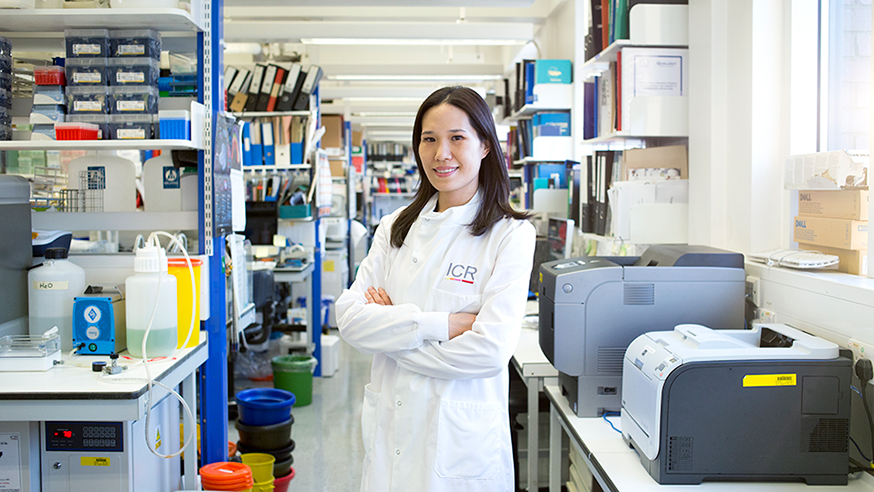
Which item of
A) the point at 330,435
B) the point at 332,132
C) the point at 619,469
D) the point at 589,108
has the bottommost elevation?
the point at 330,435

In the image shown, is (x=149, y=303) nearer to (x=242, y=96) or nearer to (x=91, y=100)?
(x=91, y=100)

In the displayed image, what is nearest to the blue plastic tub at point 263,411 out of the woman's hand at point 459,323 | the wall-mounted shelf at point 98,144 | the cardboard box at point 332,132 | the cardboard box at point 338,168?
the wall-mounted shelf at point 98,144

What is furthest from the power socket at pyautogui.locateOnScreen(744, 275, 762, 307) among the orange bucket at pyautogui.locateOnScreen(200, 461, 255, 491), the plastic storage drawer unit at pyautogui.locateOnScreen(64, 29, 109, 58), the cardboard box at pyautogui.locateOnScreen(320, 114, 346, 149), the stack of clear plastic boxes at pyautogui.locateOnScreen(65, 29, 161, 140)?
the cardboard box at pyautogui.locateOnScreen(320, 114, 346, 149)

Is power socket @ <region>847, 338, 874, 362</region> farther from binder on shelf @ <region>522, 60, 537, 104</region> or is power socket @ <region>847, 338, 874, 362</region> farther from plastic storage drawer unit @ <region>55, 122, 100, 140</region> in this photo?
binder on shelf @ <region>522, 60, 537, 104</region>

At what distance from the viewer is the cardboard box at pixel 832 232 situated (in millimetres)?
1918

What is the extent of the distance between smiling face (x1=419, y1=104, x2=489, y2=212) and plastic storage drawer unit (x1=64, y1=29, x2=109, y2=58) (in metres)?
1.59

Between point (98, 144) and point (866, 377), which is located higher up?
point (98, 144)

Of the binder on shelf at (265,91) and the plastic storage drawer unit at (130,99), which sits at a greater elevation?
the binder on shelf at (265,91)

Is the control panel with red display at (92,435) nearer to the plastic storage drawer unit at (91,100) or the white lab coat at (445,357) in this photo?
the white lab coat at (445,357)

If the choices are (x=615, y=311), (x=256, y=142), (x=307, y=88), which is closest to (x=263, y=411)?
(x=615, y=311)

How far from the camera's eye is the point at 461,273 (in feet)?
5.44

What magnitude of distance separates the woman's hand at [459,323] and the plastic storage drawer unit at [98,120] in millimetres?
1722

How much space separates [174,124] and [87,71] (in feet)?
1.50

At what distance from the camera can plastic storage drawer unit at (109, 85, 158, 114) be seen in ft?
8.32
